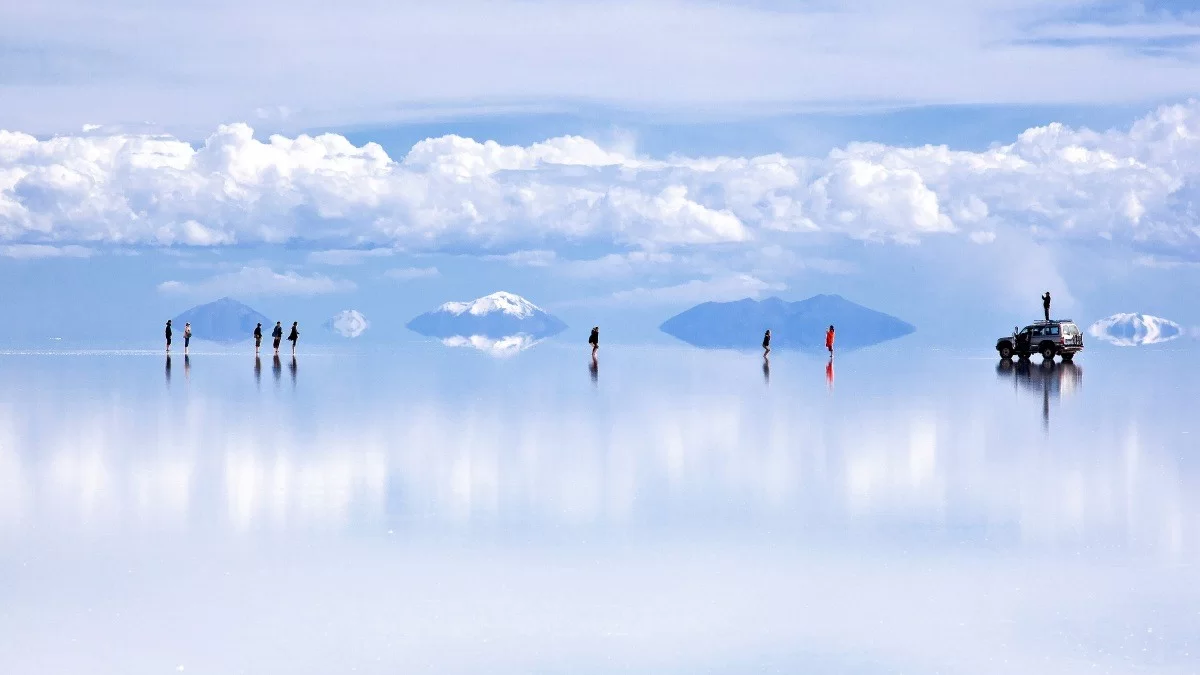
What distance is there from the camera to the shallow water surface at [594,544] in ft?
33.2

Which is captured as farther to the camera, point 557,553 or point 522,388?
point 522,388

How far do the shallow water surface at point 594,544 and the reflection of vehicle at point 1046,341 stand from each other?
152 feet

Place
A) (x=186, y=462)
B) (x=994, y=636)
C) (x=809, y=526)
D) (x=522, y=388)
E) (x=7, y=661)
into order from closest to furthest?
(x=7, y=661)
(x=994, y=636)
(x=809, y=526)
(x=186, y=462)
(x=522, y=388)

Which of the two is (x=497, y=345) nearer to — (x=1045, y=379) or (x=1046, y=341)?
(x=1046, y=341)

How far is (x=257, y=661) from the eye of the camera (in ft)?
31.9

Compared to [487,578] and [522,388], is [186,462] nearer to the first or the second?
[487,578]

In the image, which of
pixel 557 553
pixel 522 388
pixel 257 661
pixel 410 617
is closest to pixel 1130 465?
pixel 557 553

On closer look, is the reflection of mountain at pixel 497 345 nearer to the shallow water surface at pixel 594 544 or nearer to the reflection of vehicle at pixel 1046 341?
the reflection of vehicle at pixel 1046 341

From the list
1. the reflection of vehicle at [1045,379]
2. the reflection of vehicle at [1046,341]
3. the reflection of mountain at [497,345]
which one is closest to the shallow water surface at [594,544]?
the reflection of vehicle at [1045,379]

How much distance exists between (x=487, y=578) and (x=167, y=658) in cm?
318

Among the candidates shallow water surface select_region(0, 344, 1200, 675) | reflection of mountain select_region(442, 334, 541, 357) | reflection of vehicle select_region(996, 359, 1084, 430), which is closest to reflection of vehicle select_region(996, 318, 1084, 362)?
reflection of vehicle select_region(996, 359, 1084, 430)

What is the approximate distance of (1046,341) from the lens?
74.2 metres

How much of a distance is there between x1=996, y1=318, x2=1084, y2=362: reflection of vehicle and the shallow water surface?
152 ft

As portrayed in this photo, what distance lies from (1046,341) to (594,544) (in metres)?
64.5
